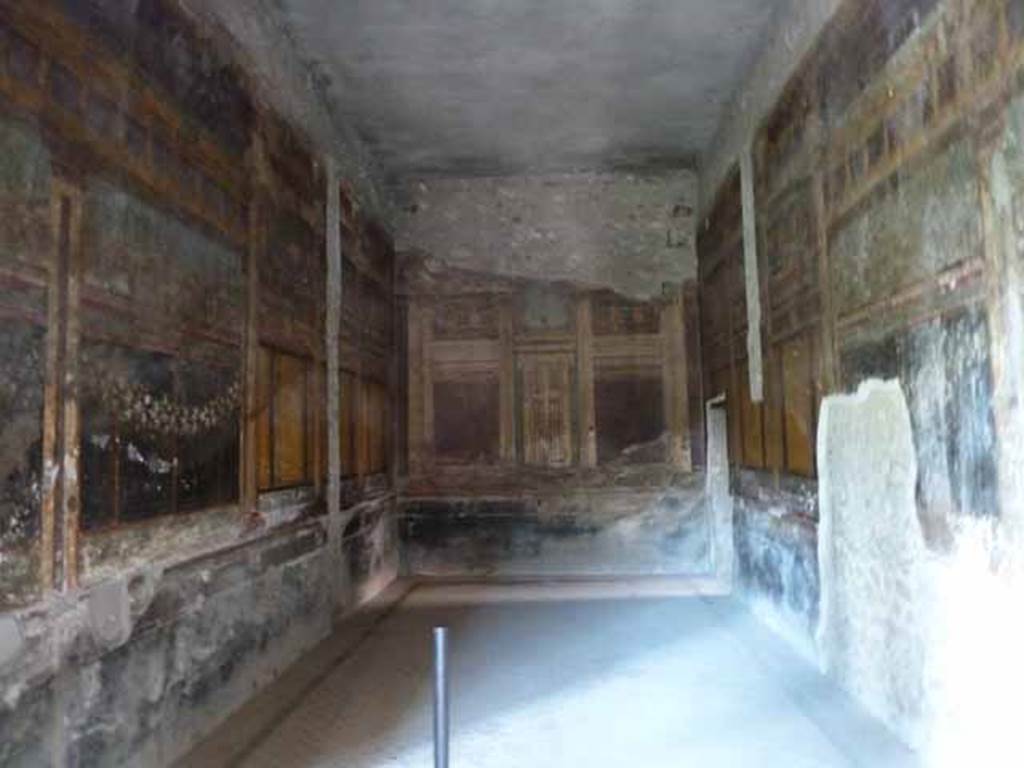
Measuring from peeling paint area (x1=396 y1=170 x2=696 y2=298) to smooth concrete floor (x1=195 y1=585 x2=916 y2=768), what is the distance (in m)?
3.18

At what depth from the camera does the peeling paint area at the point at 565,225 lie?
7.61 metres

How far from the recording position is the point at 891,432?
10.9ft

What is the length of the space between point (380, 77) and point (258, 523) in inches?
117

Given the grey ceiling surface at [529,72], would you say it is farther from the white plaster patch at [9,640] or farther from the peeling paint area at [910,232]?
the white plaster patch at [9,640]

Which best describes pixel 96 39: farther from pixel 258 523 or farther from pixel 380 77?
pixel 380 77

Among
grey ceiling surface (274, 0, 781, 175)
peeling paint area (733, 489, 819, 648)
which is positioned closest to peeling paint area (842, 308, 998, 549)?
peeling paint area (733, 489, 819, 648)

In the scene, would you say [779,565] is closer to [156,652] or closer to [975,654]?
[975,654]

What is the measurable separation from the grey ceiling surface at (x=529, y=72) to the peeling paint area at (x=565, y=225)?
42 cm

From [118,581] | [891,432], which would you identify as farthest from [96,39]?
[891,432]

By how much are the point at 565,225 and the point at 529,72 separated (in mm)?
2268

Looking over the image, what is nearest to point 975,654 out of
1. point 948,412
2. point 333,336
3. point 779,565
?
point 948,412

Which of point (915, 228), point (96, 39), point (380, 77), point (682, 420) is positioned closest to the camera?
point (96, 39)

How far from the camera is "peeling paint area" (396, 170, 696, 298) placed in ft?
25.0

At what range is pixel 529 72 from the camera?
551 cm
